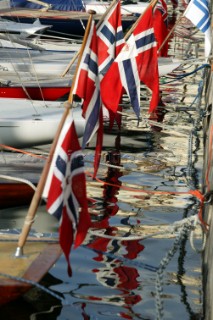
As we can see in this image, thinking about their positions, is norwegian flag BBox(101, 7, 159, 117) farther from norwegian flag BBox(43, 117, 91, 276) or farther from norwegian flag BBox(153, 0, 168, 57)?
norwegian flag BBox(153, 0, 168, 57)

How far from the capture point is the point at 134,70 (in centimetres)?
2200

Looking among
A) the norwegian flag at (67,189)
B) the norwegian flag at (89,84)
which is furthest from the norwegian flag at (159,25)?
the norwegian flag at (67,189)

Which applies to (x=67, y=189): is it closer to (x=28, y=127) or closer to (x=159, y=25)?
(x=28, y=127)

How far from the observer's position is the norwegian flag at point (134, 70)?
2164 centimetres

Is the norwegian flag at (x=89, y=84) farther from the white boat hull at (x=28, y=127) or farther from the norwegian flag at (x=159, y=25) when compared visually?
the norwegian flag at (x=159, y=25)

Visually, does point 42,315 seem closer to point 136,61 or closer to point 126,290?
point 126,290

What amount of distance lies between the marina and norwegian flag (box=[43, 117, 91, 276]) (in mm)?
292

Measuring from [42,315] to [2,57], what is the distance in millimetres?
18960

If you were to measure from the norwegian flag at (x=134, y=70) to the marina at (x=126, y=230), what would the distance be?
1504mm

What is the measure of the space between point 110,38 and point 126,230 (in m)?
6.24

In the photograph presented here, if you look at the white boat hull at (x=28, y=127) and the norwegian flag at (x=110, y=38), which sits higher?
the norwegian flag at (x=110, y=38)

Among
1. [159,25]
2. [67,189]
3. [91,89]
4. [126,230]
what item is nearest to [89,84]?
[91,89]

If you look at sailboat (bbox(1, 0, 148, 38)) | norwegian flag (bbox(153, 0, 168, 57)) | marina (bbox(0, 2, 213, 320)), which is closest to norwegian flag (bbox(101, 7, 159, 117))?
marina (bbox(0, 2, 213, 320))

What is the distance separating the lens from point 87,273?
16.1 meters
